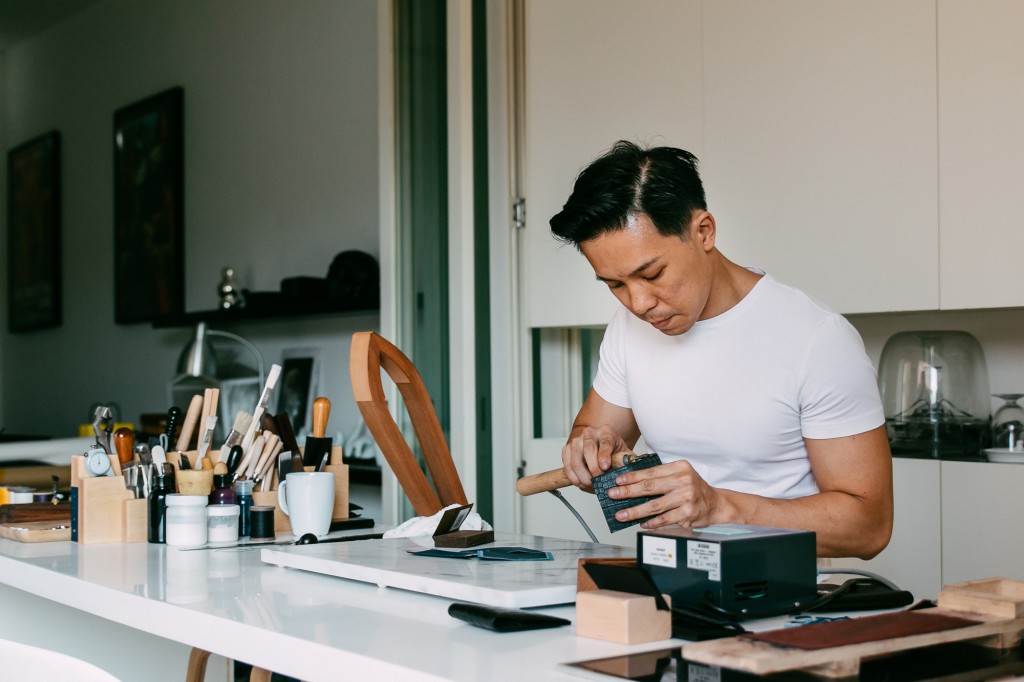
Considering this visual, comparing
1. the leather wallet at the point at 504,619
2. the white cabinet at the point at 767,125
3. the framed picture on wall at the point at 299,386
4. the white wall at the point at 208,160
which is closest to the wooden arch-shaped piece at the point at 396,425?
the leather wallet at the point at 504,619

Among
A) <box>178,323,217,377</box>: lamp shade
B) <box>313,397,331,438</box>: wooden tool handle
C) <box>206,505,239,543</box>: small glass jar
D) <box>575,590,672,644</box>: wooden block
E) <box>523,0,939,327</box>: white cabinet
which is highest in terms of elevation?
<box>523,0,939,327</box>: white cabinet

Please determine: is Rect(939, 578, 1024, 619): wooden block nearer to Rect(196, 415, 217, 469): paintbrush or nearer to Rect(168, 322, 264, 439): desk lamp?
Rect(196, 415, 217, 469): paintbrush

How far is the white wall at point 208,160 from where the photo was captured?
14.4 ft

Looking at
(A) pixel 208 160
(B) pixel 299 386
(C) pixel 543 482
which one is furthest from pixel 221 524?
(A) pixel 208 160

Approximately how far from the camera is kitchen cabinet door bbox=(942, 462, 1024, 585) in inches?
91.8

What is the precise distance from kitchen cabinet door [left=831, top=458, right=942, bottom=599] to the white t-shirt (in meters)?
0.67

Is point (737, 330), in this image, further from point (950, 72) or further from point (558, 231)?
point (950, 72)

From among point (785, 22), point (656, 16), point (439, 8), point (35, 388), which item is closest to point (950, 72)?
point (785, 22)

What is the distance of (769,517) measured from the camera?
5.24 feet

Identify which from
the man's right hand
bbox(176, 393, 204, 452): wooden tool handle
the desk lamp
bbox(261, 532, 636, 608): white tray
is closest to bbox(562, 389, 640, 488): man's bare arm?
the man's right hand

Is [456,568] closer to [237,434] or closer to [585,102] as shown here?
[237,434]

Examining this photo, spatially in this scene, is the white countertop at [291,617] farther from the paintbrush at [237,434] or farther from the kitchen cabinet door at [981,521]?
the kitchen cabinet door at [981,521]

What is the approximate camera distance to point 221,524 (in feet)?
6.05

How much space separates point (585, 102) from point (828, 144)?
2.80 ft
